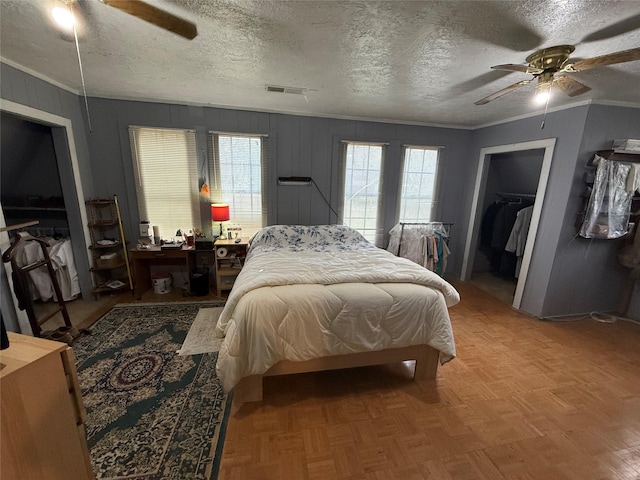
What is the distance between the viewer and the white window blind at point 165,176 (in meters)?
3.26

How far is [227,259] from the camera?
338cm

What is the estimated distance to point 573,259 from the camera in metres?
3.01

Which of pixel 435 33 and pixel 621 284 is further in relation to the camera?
pixel 621 284

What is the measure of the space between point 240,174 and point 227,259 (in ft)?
3.76

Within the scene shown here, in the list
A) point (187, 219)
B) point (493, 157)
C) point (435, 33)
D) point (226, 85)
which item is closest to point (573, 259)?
point (493, 157)

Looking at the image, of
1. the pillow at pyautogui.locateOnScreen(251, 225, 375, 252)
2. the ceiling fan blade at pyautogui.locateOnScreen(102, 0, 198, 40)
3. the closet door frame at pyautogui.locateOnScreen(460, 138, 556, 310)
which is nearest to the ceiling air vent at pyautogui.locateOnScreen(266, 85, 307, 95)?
the ceiling fan blade at pyautogui.locateOnScreen(102, 0, 198, 40)

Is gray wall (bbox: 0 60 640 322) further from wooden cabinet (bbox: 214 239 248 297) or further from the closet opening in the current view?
wooden cabinet (bbox: 214 239 248 297)

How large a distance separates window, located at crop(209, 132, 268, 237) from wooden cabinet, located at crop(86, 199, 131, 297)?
122 centimetres

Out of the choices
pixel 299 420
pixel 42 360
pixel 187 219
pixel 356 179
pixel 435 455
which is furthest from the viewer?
pixel 356 179

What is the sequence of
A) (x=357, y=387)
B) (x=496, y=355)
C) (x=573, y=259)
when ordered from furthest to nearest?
(x=573, y=259) < (x=496, y=355) < (x=357, y=387)

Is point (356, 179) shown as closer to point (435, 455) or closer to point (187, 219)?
point (187, 219)

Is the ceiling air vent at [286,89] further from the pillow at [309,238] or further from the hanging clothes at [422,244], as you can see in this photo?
the hanging clothes at [422,244]

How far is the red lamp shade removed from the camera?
→ 330 cm

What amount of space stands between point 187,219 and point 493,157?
4.68 meters
